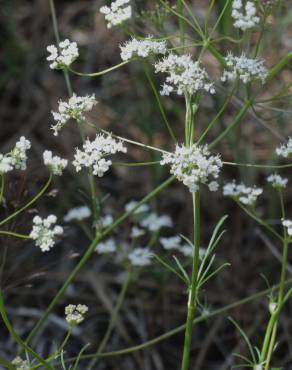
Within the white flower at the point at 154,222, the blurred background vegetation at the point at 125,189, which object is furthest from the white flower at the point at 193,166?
the white flower at the point at 154,222

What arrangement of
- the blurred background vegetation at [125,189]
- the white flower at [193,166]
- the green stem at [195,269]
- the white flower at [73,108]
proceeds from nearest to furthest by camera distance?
the white flower at [193,166], the green stem at [195,269], the white flower at [73,108], the blurred background vegetation at [125,189]

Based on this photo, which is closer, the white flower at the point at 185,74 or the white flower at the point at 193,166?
the white flower at the point at 193,166

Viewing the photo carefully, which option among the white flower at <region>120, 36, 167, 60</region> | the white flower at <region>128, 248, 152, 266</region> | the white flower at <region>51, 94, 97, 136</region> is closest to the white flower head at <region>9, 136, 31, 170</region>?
the white flower at <region>51, 94, 97, 136</region>

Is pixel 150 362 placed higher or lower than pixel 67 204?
lower

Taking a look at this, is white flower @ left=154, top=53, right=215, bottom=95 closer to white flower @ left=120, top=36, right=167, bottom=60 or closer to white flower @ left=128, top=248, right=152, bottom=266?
white flower @ left=120, top=36, right=167, bottom=60

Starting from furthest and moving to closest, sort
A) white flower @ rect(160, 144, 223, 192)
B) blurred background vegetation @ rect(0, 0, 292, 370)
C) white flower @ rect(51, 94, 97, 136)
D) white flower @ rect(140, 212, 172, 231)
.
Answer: blurred background vegetation @ rect(0, 0, 292, 370) → white flower @ rect(140, 212, 172, 231) → white flower @ rect(51, 94, 97, 136) → white flower @ rect(160, 144, 223, 192)

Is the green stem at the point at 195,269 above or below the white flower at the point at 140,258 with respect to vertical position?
below

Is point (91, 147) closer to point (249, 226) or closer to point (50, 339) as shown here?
point (50, 339)

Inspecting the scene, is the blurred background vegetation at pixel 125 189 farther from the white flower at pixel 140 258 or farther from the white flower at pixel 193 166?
the white flower at pixel 193 166

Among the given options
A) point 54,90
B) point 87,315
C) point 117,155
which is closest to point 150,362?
point 87,315

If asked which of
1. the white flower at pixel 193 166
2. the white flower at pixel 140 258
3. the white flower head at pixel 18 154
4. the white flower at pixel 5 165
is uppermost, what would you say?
the white flower at pixel 140 258

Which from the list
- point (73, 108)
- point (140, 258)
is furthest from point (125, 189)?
point (73, 108)
